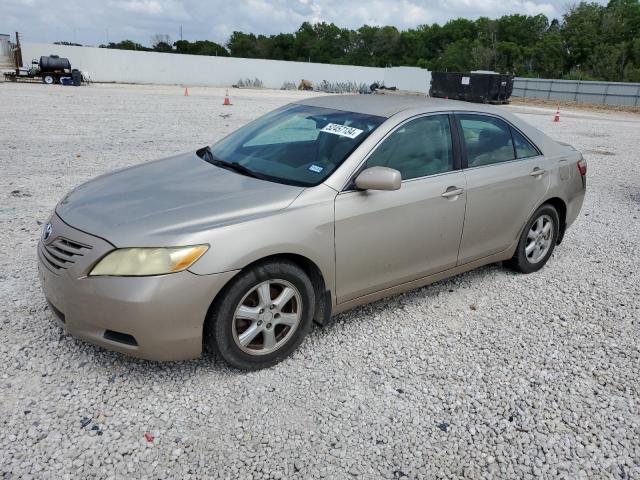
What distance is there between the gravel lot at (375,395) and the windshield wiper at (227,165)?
1.20 metres

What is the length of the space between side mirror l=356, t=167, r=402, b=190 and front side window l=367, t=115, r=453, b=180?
7.7 inches

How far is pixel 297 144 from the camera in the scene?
3982 mm

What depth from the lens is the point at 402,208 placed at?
3652mm

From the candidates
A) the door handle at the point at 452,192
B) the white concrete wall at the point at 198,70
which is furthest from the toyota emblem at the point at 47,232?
the white concrete wall at the point at 198,70

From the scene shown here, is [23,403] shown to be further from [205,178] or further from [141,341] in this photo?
[205,178]

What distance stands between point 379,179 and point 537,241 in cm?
234

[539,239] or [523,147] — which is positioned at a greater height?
[523,147]

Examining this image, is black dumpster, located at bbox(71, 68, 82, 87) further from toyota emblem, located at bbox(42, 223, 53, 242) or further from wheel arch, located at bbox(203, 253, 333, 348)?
wheel arch, located at bbox(203, 253, 333, 348)

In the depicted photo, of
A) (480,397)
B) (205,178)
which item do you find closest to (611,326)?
(480,397)

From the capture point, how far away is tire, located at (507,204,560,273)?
480cm

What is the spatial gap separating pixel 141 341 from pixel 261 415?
29.8 inches

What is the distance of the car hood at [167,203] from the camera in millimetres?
2873

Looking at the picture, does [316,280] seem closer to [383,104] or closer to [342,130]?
[342,130]

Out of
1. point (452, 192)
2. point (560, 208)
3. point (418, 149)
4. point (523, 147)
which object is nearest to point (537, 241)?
point (560, 208)
